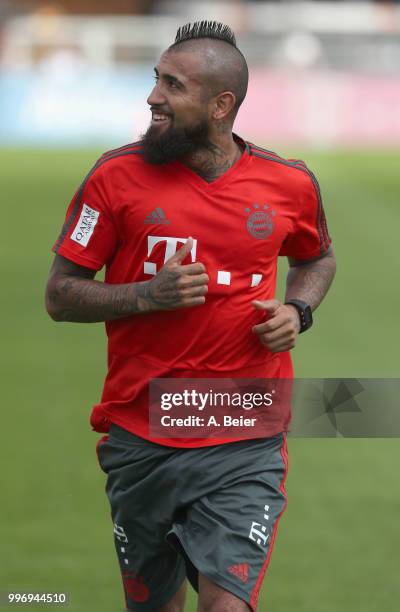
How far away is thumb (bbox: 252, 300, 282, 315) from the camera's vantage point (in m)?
4.67

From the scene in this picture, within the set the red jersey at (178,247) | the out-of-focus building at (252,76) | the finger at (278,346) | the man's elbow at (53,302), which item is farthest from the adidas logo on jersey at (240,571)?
the out-of-focus building at (252,76)

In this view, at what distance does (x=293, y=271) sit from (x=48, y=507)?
9.32 ft

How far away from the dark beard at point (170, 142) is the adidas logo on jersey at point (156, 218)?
0.19 meters

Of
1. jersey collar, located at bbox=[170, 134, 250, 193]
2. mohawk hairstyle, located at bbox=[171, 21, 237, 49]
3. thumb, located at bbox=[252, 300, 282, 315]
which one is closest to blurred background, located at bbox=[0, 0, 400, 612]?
thumb, located at bbox=[252, 300, 282, 315]

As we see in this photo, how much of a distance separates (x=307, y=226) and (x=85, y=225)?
0.89 metres

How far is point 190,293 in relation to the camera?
14.9 ft

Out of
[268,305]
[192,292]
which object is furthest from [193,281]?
[268,305]

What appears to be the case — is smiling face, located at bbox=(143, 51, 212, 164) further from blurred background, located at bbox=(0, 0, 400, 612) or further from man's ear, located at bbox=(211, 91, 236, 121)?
blurred background, located at bbox=(0, 0, 400, 612)

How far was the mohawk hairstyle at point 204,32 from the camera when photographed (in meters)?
4.83

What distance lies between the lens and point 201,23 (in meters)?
4.86

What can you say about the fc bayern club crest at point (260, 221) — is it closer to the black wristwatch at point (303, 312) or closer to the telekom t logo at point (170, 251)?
the telekom t logo at point (170, 251)

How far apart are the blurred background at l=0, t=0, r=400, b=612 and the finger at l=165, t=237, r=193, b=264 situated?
232cm

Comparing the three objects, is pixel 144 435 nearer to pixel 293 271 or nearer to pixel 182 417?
pixel 182 417

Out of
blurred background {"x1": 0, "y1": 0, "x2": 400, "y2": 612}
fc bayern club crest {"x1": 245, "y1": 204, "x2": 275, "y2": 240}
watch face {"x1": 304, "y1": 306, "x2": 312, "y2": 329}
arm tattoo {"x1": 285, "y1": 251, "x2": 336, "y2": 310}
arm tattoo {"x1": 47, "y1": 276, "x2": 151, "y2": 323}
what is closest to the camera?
arm tattoo {"x1": 47, "y1": 276, "x2": 151, "y2": 323}
